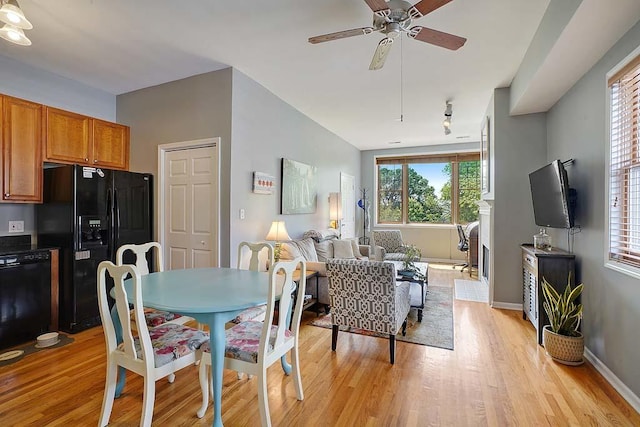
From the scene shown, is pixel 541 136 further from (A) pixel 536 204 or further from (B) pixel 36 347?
(B) pixel 36 347

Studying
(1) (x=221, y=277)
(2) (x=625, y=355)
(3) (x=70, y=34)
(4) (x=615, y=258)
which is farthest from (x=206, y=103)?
(2) (x=625, y=355)

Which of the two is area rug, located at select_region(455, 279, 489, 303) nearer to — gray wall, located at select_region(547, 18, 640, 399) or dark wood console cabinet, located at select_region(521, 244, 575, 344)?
dark wood console cabinet, located at select_region(521, 244, 575, 344)

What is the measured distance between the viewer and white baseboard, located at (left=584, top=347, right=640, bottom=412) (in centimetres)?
201

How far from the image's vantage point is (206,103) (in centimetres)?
357

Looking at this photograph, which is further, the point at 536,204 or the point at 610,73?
the point at 536,204

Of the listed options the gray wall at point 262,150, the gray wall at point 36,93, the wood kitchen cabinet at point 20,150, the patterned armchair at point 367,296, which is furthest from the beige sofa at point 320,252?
the gray wall at point 36,93

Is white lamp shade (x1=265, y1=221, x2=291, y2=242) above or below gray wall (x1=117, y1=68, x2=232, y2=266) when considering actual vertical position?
below

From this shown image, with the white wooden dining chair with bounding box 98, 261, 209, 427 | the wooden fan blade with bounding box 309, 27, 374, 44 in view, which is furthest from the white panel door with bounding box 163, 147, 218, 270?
the wooden fan blade with bounding box 309, 27, 374, 44

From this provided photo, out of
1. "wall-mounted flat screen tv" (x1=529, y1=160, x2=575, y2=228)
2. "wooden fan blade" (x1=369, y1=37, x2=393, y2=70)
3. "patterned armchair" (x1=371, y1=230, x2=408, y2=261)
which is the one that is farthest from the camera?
"patterned armchair" (x1=371, y1=230, x2=408, y2=261)

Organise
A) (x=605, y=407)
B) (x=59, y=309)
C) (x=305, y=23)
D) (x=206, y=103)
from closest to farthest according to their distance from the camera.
Result: (x=605, y=407)
(x=305, y=23)
(x=59, y=309)
(x=206, y=103)

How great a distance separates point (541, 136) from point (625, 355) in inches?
105

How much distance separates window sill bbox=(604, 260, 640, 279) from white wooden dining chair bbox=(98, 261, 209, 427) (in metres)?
2.77

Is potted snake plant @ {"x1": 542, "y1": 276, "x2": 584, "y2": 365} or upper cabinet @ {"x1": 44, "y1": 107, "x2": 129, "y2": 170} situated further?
upper cabinet @ {"x1": 44, "y1": 107, "x2": 129, "y2": 170}

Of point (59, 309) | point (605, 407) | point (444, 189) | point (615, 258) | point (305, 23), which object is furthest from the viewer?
point (444, 189)
